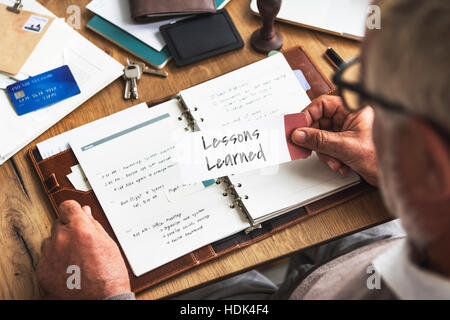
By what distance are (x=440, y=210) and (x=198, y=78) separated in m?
0.67

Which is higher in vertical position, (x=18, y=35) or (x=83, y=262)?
(x=18, y=35)

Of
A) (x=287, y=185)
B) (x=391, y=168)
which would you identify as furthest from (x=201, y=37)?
(x=391, y=168)

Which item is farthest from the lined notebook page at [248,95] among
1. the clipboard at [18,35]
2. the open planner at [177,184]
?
the clipboard at [18,35]

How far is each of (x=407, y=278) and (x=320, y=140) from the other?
322 mm

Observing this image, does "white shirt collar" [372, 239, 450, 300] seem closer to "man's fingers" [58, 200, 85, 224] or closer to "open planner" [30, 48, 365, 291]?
"open planner" [30, 48, 365, 291]

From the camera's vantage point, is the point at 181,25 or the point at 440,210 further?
the point at 181,25

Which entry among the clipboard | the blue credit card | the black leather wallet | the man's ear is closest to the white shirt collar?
the man's ear

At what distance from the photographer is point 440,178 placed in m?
0.43

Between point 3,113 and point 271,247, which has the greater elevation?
point 3,113

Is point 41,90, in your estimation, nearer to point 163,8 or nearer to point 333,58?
point 163,8

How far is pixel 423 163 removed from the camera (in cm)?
45

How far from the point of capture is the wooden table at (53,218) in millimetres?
806

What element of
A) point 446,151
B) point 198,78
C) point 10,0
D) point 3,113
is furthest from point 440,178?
point 10,0
